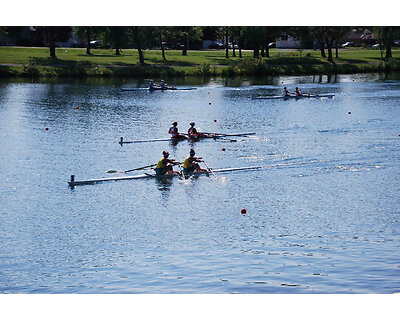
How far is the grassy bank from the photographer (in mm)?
74188

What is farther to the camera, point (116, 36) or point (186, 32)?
point (186, 32)

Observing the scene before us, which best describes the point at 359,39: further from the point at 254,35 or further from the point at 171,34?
the point at 171,34

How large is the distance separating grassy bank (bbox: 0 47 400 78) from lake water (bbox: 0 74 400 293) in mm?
25295

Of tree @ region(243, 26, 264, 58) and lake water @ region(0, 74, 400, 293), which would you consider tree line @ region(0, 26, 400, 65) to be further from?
lake water @ region(0, 74, 400, 293)

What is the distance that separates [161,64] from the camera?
265 feet

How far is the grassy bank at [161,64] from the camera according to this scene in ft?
243

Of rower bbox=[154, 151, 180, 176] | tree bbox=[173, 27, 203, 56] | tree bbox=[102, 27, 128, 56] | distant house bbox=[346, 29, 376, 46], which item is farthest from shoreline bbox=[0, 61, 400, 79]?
rower bbox=[154, 151, 180, 176]

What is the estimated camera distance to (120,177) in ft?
97.7

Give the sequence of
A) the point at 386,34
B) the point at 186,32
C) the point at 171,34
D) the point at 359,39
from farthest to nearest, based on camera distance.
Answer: the point at 359,39 < the point at 186,32 < the point at 171,34 < the point at 386,34

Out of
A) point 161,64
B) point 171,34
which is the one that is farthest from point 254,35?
point 161,64

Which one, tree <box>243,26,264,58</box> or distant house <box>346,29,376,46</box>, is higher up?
distant house <box>346,29,376,46</box>

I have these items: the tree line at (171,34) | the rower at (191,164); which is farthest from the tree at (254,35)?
the rower at (191,164)

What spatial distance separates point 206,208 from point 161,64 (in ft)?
187

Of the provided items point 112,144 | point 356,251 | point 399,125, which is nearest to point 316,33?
point 399,125
